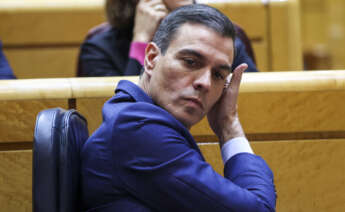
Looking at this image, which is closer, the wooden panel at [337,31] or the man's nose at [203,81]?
the man's nose at [203,81]

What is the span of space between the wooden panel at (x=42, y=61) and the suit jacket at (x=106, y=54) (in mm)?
367

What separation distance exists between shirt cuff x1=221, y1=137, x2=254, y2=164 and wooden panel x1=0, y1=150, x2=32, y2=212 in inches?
13.0

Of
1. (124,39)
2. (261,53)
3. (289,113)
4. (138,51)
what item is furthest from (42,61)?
(289,113)

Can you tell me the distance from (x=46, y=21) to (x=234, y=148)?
109 cm

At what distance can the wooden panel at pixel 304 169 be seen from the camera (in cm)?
84

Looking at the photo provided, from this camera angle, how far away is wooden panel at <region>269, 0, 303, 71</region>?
161 centimetres

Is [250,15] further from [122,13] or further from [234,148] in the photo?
[234,148]

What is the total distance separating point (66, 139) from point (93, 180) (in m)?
0.06

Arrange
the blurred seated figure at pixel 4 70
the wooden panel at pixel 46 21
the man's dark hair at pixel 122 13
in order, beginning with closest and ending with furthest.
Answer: the blurred seated figure at pixel 4 70
the man's dark hair at pixel 122 13
the wooden panel at pixel 46 21

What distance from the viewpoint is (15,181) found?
2.64 ft

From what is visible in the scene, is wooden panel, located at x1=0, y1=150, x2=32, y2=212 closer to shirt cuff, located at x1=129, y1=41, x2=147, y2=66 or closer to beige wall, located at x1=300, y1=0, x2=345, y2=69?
shirt cuff, located at x1=129, y1=41, x2=147, y2=66

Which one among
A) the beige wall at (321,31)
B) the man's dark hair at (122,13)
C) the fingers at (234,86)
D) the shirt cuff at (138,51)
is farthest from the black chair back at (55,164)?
the beige wall at (321,31)

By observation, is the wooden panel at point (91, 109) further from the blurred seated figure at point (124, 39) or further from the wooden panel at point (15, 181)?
the blurred seated figure at point (124, 39)

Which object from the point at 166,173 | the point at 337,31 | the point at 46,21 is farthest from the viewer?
the point at 337,31
